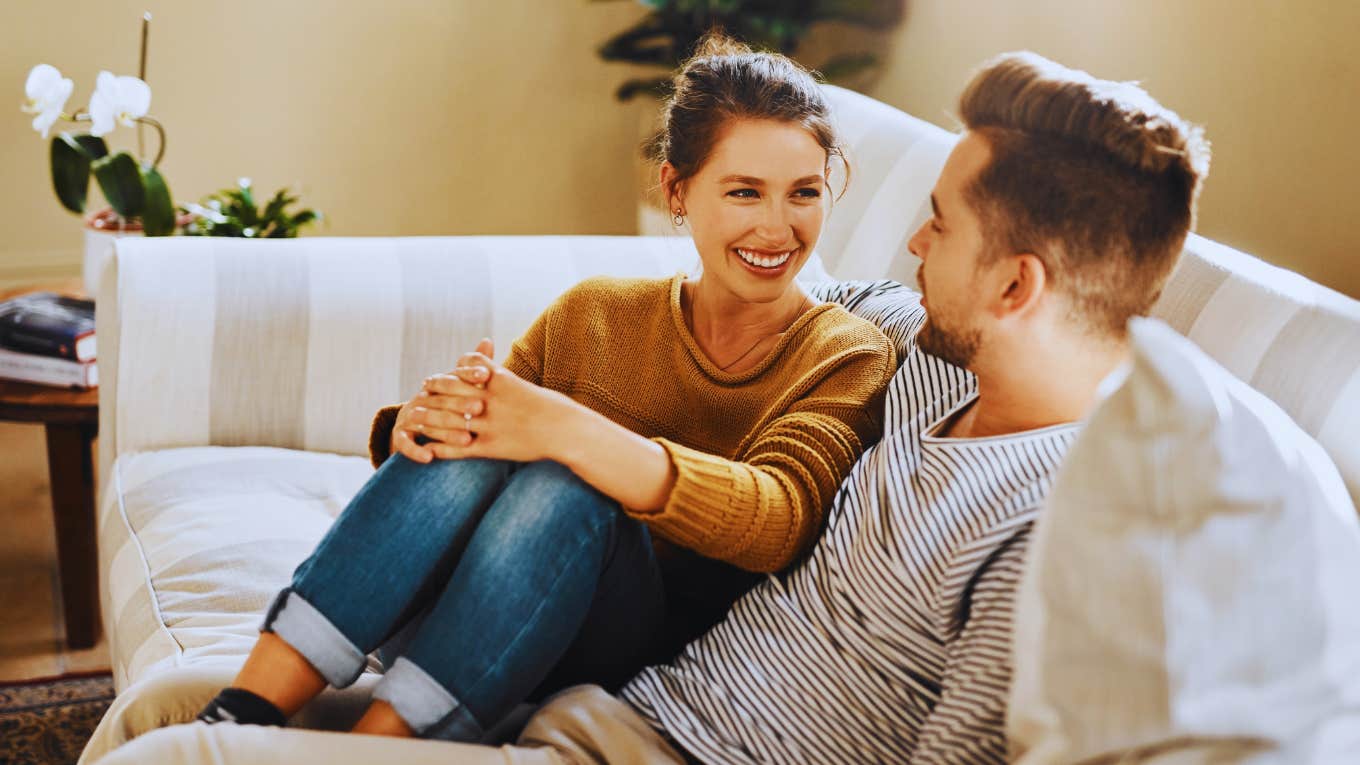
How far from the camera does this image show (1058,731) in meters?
0.76

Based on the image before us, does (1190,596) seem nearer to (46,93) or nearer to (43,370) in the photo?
(43,370)

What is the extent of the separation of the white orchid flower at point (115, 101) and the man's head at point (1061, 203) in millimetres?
1645

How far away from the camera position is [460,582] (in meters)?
1.11

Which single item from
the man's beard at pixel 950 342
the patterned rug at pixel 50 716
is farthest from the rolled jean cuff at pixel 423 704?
the patterned rug at pixel 50 716

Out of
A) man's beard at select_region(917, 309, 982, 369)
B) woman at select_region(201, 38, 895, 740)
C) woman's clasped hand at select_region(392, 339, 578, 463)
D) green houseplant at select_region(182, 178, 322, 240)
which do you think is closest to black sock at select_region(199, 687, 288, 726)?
woman at select_region(201, 38, 895, 740)

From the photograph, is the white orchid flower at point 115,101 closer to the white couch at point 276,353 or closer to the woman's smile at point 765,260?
the white couch at point 276,353

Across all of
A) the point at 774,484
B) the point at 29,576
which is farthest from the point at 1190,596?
the point at 29,576

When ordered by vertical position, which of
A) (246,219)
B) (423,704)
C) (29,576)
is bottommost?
(29,576)

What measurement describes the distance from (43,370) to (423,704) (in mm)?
1234

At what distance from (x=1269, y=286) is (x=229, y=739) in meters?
0.98

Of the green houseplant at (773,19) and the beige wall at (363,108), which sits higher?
the green houseplant at (773,19)

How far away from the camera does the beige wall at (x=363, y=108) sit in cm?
317

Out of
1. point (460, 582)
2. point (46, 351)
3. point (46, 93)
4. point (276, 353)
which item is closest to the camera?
point (460, 582)

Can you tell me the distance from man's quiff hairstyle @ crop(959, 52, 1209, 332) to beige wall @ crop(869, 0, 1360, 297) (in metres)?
0.59
